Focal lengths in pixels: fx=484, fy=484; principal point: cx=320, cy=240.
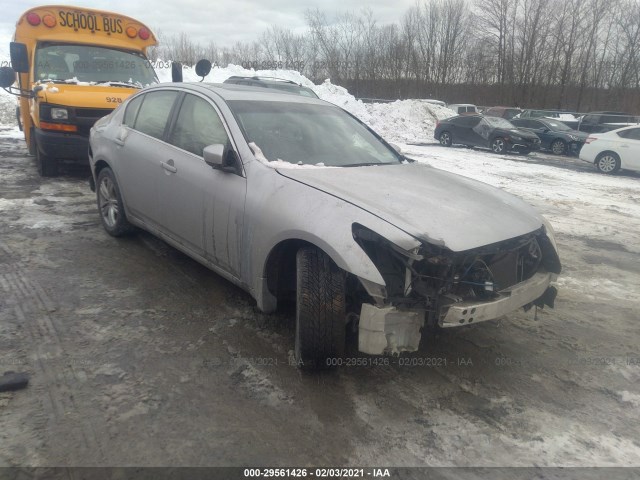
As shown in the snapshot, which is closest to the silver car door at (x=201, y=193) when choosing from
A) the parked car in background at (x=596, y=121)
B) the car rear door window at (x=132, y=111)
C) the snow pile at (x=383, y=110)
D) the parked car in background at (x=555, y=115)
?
the car rear door window at (x=132, y=111)

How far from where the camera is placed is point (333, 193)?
9.69 ft

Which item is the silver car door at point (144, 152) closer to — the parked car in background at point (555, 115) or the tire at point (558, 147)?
the tire at point (558, 147)

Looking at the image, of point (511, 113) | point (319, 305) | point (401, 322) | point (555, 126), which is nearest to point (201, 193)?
point (319, 305)

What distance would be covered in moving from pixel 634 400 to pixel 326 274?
6.61 feet

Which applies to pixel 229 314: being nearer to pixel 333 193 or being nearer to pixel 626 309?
pixel 333 193

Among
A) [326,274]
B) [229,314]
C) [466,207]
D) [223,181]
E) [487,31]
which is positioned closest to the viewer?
[326,274]

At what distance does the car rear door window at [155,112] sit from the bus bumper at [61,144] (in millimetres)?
3344

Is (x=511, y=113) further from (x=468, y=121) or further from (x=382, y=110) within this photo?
(x=468, y=121)

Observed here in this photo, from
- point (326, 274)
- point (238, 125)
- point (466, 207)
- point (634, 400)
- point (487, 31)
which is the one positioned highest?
point (487, 31)

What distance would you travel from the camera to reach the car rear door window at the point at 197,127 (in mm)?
3742

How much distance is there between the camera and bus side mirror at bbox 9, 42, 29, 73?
7.80 m

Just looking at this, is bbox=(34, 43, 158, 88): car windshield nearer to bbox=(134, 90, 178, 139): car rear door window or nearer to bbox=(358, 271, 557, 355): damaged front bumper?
bbox=(134, 90, 178, 139): car rear door window

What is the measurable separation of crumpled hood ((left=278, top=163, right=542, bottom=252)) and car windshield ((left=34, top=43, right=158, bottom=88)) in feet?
21.1

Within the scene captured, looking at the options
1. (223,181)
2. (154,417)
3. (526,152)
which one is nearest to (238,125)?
(223,181)
